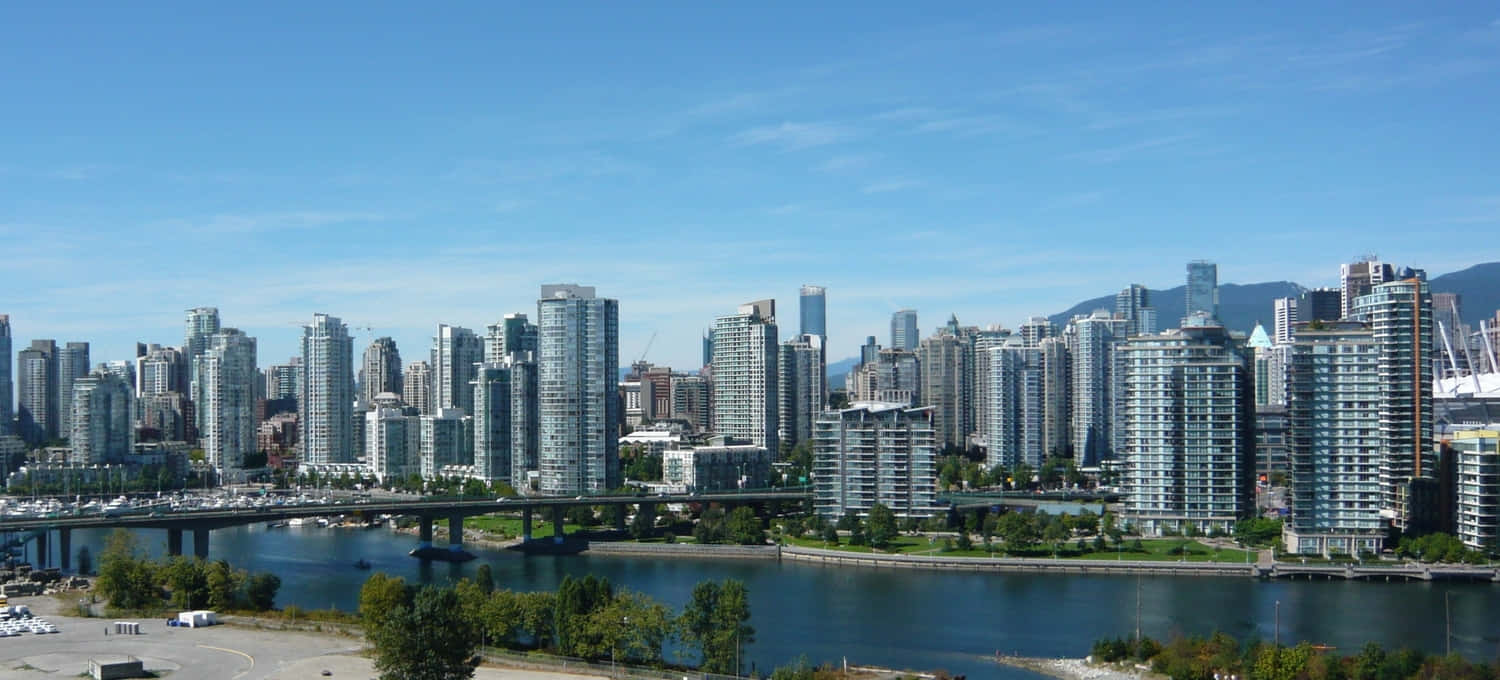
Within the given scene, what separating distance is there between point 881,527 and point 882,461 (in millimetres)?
2840

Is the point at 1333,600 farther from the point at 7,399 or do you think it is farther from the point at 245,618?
the point at 7,399

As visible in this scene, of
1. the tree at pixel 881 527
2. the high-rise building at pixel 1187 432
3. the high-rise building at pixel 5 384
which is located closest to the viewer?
the tree at pixel 881 527

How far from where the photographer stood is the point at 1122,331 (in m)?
48.7

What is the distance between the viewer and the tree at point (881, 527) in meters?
26.4

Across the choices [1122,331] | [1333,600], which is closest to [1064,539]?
[1333,600]

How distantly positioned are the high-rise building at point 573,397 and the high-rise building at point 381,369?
103 feet

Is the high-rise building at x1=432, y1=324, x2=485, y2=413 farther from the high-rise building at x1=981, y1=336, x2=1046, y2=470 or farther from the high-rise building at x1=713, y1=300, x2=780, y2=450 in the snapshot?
the high-rise building at x1=981, y1=336, x2=1046, y2=470

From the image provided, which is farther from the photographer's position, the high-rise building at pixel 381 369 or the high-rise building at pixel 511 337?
the high-rise building at pixel 381 369

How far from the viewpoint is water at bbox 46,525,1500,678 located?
1739cm

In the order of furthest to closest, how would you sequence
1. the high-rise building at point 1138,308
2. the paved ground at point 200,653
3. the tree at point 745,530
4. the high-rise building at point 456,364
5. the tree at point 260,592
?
the high-rise building at point 1138,308, the high-rise building at point 456,364, the tree at point 745,530, the tree at point 260,592, the paved ground at point 200,653

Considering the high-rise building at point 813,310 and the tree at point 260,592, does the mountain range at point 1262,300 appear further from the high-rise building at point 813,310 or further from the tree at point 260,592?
the tree at point 260,592

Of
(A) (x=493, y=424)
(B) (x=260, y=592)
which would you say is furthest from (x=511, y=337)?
(B) (x=260, y=592)

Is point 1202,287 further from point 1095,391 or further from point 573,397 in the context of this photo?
point 573,397

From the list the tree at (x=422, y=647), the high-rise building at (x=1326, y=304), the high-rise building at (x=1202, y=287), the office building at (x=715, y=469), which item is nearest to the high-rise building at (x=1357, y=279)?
the high-rise building at (x=1326, y=304)
